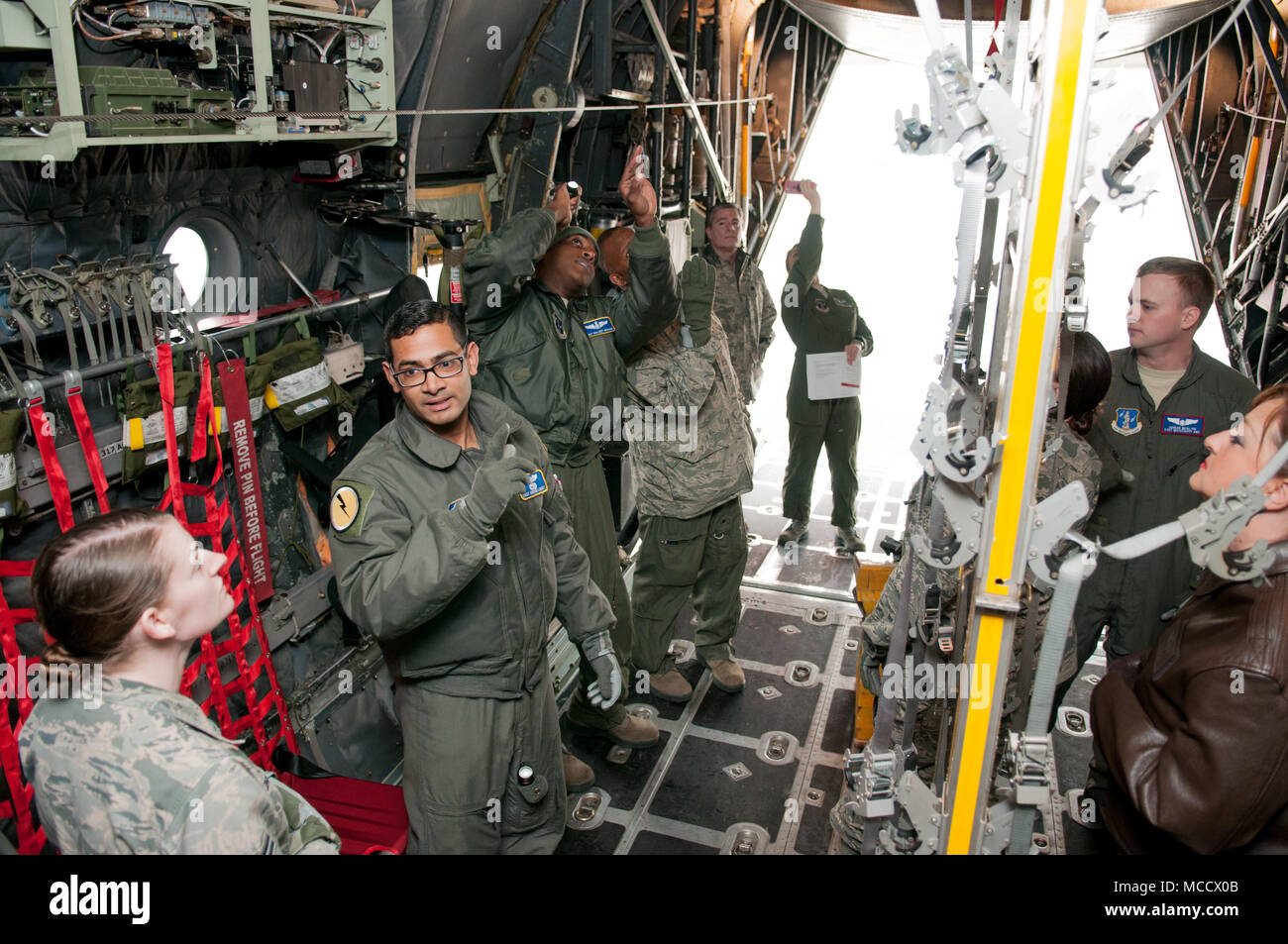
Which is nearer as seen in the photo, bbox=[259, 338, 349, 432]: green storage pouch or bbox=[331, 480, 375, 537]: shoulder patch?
bbox=[331, 480, 375, 537]: shoulder patch

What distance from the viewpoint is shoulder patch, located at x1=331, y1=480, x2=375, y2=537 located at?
8.13ft

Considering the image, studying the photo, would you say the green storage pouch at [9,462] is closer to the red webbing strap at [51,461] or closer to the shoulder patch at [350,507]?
the red webbing strap at [51,461]

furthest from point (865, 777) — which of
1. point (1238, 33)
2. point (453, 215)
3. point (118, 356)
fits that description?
point (1238, 33)

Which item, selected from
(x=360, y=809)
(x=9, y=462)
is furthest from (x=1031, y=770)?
(x=9, y=462)

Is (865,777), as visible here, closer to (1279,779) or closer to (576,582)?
(1279,779)

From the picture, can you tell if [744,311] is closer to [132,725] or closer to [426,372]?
[426,372]

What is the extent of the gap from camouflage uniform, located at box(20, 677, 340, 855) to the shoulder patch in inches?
34.0

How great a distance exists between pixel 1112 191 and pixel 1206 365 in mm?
2491

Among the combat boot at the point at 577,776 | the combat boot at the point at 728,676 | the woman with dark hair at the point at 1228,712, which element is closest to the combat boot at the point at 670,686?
the combat boot at the point at 728,676

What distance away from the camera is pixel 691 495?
14.4ft

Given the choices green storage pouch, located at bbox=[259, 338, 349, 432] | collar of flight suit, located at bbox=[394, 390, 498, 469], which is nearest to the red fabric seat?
collar of flight suit, located at bbox=[394, 390, 498, 469]

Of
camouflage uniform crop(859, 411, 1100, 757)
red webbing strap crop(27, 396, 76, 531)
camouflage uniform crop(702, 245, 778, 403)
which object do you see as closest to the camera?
red webbing strap crop(27, 396, 76, 531)

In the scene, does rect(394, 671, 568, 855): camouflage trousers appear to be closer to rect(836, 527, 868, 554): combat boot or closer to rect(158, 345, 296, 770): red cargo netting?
rect(158, 345, 296, 770): red cargo netting

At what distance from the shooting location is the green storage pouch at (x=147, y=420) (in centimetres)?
285
